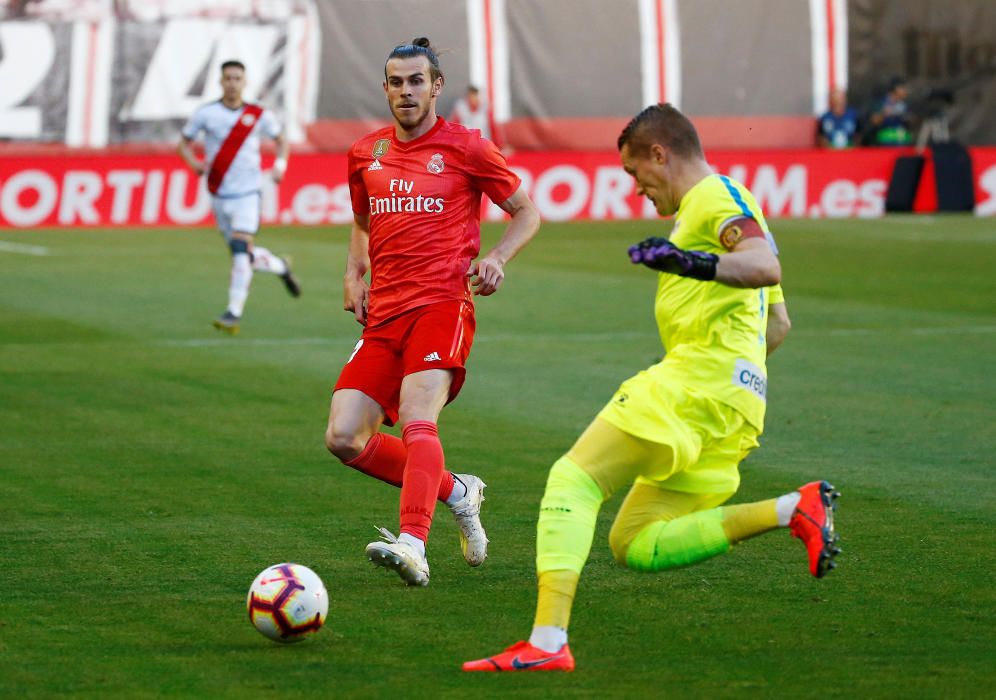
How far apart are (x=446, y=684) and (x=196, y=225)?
2384 centimetres

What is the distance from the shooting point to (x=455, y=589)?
665 cm

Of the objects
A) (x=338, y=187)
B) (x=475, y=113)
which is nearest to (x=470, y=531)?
(x=338, y=187)

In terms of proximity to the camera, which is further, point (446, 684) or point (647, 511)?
point (647, 511)

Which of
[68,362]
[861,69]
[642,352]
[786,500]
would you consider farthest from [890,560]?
[861,69]

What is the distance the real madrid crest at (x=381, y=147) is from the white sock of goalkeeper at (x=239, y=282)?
26.8ft

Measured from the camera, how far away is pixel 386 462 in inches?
283

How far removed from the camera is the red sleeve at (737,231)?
539 centimetres

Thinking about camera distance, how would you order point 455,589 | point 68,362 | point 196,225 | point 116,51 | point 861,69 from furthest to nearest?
point 861,69
point 116,51
point 196,225
point 68,362
point 455,589

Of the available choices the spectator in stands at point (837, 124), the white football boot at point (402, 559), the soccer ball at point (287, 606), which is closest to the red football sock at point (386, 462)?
the white football boot at point (402, 559)

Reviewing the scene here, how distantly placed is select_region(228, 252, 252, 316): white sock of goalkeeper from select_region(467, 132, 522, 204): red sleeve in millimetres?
8338

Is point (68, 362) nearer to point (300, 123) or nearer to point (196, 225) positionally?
point (196, 225)

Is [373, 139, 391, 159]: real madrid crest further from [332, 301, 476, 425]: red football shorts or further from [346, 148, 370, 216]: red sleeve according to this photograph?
[332, 301, 476, 425]: red football shorts

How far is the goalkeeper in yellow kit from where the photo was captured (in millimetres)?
5328

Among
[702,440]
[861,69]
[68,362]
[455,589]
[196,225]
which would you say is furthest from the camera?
[861,69]
